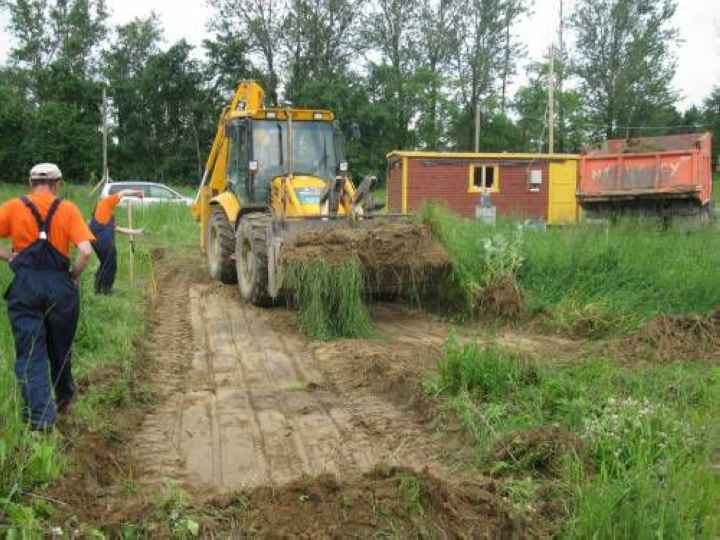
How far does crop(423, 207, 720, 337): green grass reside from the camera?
974cm

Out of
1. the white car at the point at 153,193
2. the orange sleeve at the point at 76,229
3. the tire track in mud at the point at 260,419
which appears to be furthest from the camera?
the white car at the point at 153,193

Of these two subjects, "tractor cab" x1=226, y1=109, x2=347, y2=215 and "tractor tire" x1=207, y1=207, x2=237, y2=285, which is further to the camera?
"tractor tire" x1=207, y1=207, x2=237, y2=285

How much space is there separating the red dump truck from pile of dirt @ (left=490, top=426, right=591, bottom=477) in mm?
11687

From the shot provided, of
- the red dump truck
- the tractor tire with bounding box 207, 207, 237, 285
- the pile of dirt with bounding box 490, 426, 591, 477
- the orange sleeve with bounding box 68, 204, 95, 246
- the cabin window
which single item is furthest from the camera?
the cabin window

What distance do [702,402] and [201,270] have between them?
1086 centimetres

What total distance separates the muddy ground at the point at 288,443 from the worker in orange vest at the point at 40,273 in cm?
61

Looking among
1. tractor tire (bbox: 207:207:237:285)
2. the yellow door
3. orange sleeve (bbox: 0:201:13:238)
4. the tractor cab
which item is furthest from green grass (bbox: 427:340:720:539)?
the yellow door

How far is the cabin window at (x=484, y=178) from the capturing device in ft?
89.4

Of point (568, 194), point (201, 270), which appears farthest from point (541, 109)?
point (201, 270)

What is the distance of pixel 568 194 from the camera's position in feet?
90.7

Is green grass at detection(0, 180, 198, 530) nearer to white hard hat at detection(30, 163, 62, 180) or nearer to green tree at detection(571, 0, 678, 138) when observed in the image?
white hard hat at detection(30, 163, 62, 180)

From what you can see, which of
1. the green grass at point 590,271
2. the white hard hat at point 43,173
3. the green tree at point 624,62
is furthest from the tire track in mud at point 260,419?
the green tree at point 624,62

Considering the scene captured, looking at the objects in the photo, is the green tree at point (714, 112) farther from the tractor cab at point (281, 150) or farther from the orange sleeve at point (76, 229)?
the orange sleeve at point (76, 229)

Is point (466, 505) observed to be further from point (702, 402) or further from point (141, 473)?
point (702, 402)
